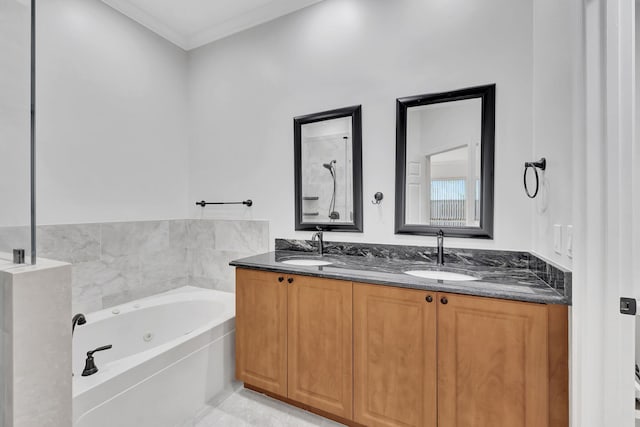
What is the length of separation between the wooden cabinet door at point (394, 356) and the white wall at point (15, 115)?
1.51m

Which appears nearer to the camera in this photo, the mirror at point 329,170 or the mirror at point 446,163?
the mirror at point 446,163

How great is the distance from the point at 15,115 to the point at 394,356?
1.94m

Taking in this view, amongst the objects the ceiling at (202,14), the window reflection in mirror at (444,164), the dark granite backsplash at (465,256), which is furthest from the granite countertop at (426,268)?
the ceiling at (202,14)

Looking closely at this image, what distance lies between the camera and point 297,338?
1.77 meters

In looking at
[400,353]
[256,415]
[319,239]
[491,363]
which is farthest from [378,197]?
[256,415]

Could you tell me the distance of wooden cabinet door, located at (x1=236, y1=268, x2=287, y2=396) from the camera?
1820 mm

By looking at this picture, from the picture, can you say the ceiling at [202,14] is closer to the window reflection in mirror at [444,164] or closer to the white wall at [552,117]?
the window reflection in mirror at [444,164]

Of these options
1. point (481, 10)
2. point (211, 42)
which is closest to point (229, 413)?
point (481, 10)

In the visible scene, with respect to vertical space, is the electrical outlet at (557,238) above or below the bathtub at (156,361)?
above

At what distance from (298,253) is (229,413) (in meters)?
1.17

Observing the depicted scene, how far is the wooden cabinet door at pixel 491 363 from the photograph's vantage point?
3.93ft

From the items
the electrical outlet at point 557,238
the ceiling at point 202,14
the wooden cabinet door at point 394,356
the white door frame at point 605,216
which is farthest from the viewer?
the ceiling at point 202,14

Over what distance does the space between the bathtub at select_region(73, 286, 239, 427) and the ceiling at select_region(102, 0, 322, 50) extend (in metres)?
2.52

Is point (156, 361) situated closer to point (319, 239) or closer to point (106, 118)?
point (319, 239)
